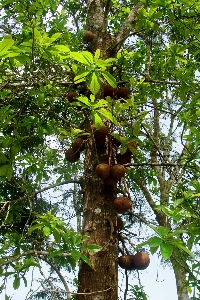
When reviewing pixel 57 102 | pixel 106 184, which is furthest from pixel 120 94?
pixel 57 102

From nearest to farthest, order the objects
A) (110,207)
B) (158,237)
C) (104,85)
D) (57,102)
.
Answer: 1. (158,237)
2. (110,207)
3. (104,85)
4. (57,102)

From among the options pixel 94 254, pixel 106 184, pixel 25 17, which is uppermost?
pixel 25 17

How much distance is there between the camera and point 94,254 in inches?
71.8

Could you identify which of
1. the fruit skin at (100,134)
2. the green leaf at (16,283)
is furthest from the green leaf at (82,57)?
the green leaf at (16,283)

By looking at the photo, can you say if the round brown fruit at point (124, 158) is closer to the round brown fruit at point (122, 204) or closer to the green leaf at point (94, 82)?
the round brown fruit at point (122, 204)

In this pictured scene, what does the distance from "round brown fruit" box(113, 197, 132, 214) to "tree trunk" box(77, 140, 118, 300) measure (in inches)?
2.4

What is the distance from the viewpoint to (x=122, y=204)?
193 cm

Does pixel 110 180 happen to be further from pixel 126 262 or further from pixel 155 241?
pixel 155 241

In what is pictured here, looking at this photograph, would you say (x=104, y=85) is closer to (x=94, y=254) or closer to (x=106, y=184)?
(x=106, y=184)

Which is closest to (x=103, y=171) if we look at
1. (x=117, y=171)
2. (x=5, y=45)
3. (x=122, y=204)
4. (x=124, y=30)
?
(x=117, y=171)

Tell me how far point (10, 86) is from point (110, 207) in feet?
3.34

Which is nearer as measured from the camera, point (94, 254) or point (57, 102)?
point (94, 254)

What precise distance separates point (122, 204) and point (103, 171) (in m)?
0.20

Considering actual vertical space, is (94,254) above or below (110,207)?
below
